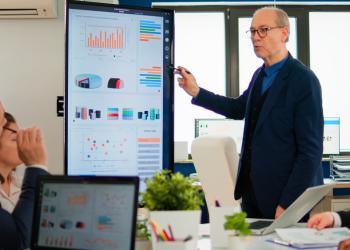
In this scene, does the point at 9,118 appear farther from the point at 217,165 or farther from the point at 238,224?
the point at 217,165

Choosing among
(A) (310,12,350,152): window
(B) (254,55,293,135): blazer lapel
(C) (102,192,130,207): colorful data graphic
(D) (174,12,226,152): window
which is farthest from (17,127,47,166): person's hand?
(A) (310,12,350,152): window

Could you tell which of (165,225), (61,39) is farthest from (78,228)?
(61,39)

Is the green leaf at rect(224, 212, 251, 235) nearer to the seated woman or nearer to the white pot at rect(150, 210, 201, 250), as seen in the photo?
the white pot at rect(150, 210, 201, 250)

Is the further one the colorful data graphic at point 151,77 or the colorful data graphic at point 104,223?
the colorful data graphic at point 151,77

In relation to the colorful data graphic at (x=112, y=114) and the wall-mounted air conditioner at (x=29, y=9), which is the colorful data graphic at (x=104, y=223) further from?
the wall-mounted air conditioner at (x=29, y=9)

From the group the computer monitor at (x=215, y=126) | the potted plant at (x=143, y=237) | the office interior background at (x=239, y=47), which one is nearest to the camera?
the potted plant at (x=143, y=237)

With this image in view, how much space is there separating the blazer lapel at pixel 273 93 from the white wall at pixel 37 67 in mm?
942

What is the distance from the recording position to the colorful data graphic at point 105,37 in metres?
1.96

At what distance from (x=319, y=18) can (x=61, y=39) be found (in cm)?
394

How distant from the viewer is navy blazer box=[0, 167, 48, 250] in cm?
120

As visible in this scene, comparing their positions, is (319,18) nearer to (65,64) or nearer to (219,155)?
(219,155)

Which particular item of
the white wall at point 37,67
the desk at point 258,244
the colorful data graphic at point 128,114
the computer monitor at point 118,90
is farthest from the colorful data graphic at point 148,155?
the desk at point 258,244

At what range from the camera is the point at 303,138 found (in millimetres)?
2104

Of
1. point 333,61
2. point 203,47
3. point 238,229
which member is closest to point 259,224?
point 238,229
